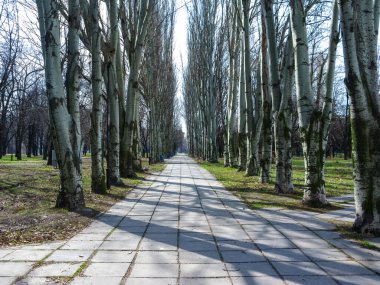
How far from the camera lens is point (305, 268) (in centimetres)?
416

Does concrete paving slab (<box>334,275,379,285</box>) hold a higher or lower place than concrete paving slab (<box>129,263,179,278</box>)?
lower

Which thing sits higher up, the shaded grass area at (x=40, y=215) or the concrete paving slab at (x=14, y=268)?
the shaded grass area at (x=40, y=215)

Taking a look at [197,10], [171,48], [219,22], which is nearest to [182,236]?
[219,22]

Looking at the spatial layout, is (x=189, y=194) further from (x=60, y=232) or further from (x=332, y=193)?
(x=60, y=232)

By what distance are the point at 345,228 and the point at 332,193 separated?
201 inches

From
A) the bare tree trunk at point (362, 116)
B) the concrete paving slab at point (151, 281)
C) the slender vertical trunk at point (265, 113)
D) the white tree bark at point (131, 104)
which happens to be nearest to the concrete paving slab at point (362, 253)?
the bare tree trunk at point (362, 116)

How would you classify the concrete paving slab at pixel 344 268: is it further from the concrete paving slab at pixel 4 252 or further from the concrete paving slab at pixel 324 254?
the concrete paving slab at pixel 4 252

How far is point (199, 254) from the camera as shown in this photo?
15.4ft

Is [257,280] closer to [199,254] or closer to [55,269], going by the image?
[199,254]

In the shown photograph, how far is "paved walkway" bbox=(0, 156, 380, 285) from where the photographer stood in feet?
12.7

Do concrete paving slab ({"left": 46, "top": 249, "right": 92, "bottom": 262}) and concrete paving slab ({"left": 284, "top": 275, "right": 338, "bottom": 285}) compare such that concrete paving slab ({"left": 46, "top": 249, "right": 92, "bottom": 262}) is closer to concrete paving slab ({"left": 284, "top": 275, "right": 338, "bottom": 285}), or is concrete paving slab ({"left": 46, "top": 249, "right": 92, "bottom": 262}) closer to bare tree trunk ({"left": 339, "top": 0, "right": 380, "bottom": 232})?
concrete paving slab ({"left": 284, "top": 275, "right": 338, "bottom": 285})

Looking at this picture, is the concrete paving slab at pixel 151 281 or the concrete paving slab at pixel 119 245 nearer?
the concrete paving slab at pixel 151 281

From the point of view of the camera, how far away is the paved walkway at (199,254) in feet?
Answer: 12.7

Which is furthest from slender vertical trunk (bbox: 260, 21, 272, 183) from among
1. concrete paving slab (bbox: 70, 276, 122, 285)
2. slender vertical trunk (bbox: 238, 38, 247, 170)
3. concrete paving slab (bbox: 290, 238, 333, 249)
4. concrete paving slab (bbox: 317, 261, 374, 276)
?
concrete paving slab (bbox: 70, 276, 122, 285)
